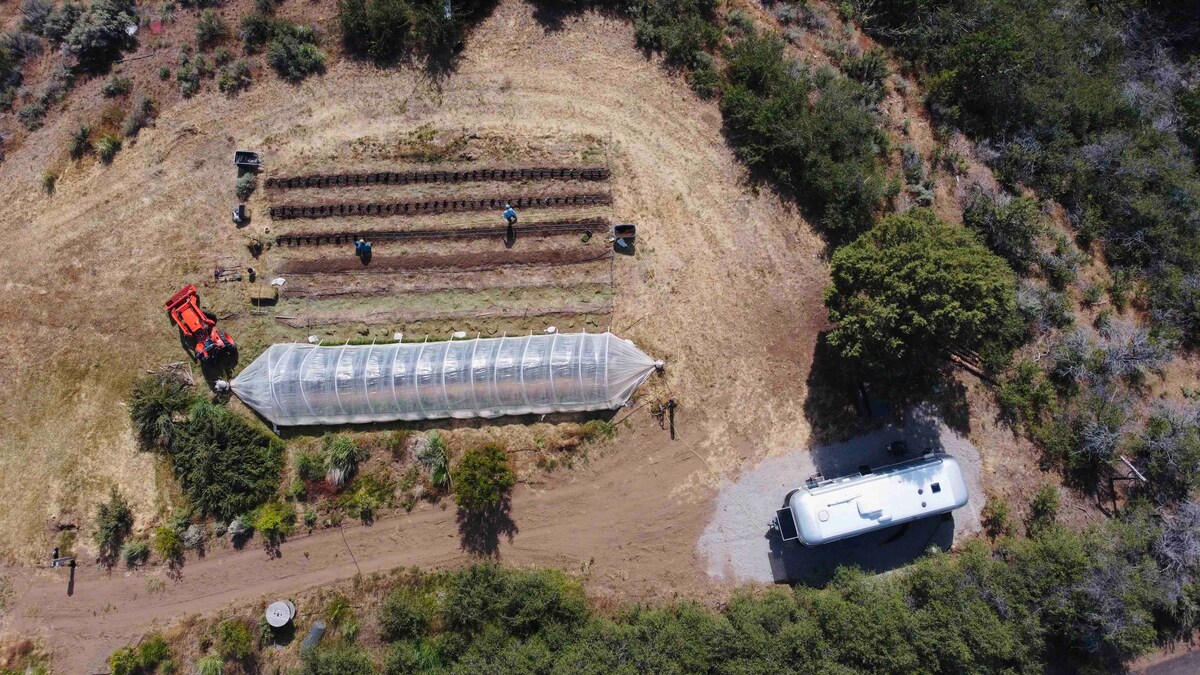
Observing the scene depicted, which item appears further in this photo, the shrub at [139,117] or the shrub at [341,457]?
the shrub at [139,117]

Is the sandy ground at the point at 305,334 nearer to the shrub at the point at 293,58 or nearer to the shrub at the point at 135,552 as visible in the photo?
the shrub at the point at 293,58

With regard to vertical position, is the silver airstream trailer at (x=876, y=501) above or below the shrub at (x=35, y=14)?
below

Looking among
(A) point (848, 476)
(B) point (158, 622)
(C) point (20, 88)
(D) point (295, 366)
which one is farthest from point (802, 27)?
(B) point (158, 622)

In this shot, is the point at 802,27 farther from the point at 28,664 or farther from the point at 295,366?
the point at 28,664

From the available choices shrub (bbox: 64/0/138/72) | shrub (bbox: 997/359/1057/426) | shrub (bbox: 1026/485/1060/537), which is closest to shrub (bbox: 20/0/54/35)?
shrub (bbox: 64/0/138/72)

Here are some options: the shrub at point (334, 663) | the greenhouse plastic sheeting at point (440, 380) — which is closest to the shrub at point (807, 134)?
the greenhouse plastic sheeting at point (440, 380)
